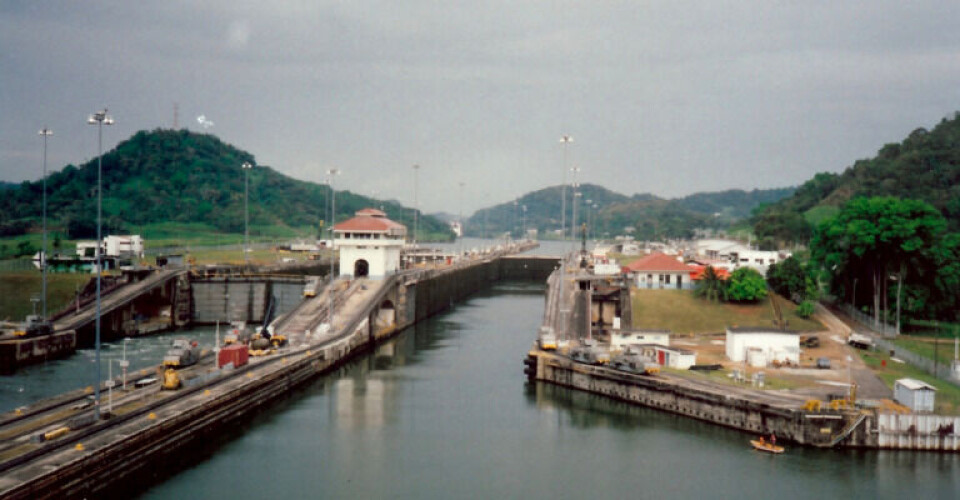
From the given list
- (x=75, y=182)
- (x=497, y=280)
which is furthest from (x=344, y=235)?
(x=75, y=182)

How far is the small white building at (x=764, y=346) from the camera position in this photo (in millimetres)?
43781

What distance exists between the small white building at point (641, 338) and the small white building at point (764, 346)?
4.25 meters

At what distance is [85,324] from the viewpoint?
181 feet

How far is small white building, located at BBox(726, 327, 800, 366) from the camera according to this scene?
1724 inches

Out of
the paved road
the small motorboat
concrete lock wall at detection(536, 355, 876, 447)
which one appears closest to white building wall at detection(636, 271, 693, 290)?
concrete lock wall at detection(536, 355, 876, 447)

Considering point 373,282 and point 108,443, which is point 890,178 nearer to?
point 373,282

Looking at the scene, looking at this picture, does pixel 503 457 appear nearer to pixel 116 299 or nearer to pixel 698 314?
pixel 698 314

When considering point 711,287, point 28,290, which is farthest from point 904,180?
point 28,290

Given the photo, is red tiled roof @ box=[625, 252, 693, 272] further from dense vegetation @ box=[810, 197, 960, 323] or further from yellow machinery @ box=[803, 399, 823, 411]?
yellow machinery @ box=[803, 399, 823, 411]

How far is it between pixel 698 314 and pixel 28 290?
5271 cm

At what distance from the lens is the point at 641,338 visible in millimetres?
47875

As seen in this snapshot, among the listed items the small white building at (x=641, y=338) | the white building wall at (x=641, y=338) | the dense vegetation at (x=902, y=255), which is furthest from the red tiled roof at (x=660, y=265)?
the white building wall at (x=641, y=338)

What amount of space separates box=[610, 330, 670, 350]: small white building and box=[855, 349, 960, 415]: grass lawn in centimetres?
1142

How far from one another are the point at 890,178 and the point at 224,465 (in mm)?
130222
